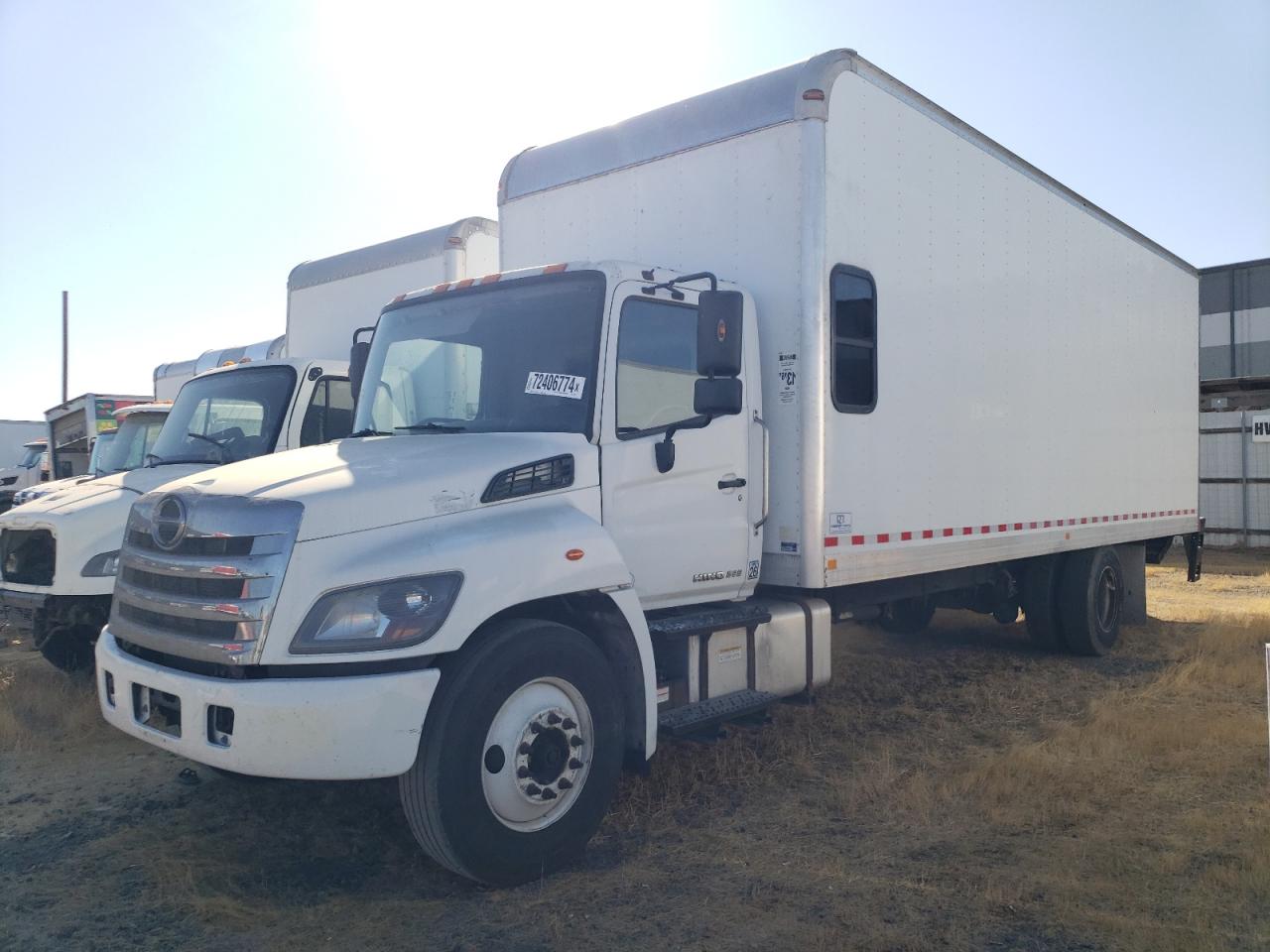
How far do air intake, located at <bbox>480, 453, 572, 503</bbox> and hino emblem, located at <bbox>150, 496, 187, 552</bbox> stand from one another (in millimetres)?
1210

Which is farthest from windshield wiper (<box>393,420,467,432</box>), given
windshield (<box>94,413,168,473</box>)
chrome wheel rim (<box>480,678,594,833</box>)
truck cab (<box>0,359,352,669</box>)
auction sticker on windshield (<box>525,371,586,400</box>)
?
windshield (<box>94,413,168,473</box>)

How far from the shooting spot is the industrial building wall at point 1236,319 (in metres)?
27.4

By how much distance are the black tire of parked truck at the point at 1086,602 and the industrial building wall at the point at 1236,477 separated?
40.9 feet

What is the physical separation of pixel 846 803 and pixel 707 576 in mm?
1379

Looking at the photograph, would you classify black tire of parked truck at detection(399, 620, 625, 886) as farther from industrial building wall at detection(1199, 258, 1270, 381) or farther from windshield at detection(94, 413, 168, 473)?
industrial building wall at detection(1199, 258, 1270, 381)

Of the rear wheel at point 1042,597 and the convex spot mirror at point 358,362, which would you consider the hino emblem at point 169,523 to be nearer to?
the convex spot mirror at point 358,362

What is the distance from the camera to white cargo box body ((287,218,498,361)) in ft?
28.6

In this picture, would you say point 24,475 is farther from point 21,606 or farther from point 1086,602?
point 1086,602

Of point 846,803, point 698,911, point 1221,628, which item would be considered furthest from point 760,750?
point 1221,628

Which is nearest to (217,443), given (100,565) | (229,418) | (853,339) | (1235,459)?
(229,418)

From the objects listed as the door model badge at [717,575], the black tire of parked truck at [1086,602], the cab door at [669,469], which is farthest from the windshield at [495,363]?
the black tire of parked truck at [1086,602]

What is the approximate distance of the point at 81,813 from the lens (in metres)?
5.05

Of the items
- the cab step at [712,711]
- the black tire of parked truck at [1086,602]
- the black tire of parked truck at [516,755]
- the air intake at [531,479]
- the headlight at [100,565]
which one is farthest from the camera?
the black tire of parked truck at [1086,602]

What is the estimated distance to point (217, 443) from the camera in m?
7.61
